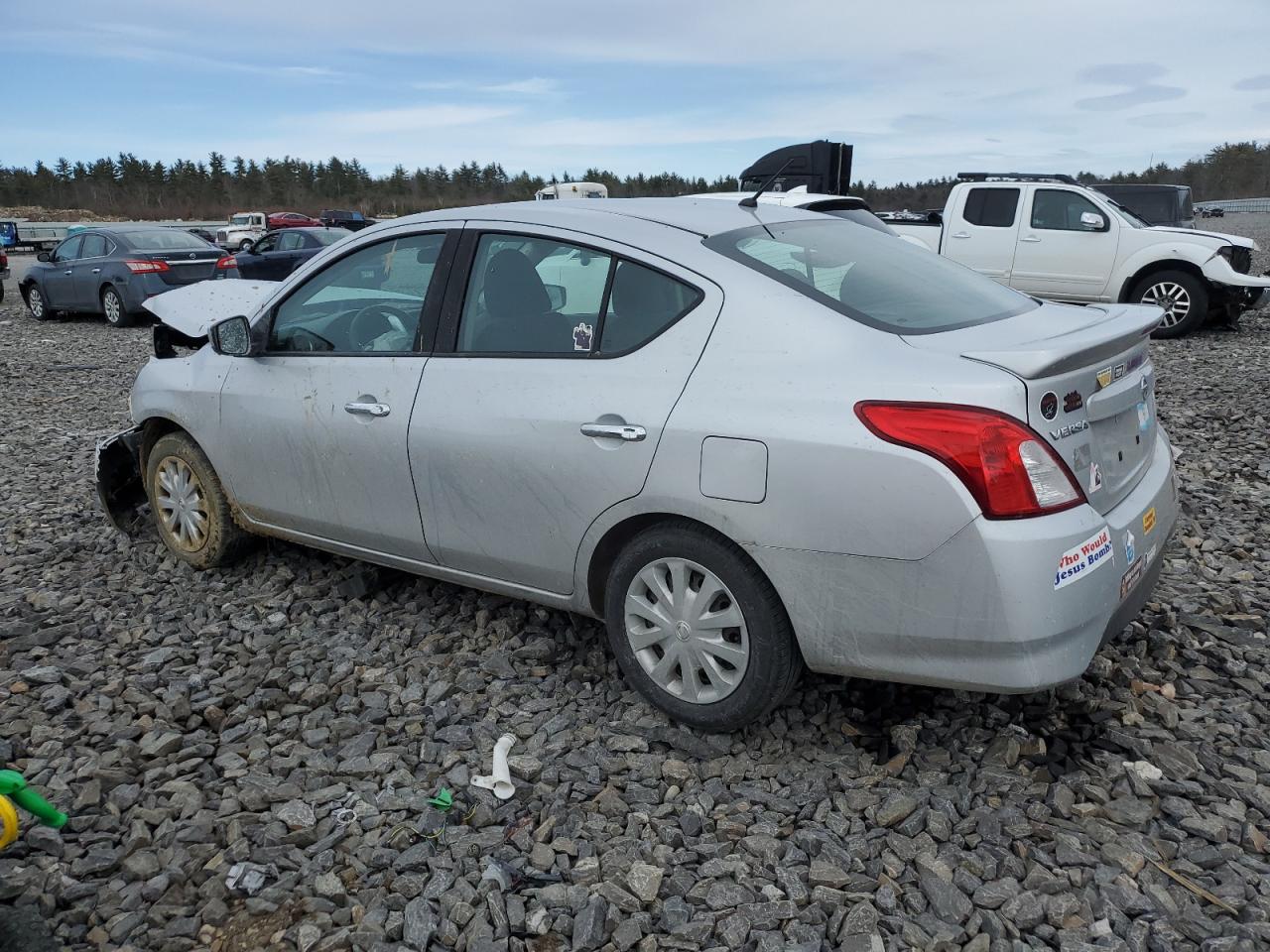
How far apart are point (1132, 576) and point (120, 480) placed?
495 cm

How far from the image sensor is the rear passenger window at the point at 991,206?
12.9 meters

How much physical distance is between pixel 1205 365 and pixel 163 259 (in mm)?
14130

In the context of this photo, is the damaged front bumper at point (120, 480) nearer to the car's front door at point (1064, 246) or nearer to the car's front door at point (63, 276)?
the car's front door at point (1064, 246)

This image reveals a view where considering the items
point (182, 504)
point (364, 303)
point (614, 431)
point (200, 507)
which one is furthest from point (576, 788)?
point (182, 504)

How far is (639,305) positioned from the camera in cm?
324

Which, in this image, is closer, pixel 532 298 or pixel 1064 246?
pixel 532 298

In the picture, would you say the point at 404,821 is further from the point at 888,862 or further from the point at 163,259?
the point at 163,259

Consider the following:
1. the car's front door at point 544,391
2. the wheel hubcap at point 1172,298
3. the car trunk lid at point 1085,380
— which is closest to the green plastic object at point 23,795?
the car's front door at point 544,391

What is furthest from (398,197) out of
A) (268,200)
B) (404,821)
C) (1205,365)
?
(404,821)

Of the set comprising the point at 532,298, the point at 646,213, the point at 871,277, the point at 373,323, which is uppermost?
the point at 646,213

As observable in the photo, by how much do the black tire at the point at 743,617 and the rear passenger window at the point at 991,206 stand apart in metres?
11.3

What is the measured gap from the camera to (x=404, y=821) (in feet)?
9.64

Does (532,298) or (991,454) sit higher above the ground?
(532,298)

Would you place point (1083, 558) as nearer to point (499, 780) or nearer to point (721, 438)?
point (721, 438)
